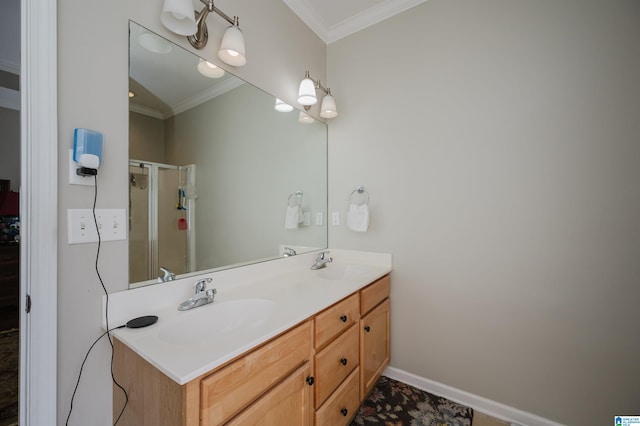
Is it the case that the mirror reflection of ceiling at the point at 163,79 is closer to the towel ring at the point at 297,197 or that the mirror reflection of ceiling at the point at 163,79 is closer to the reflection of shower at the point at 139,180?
the reflection of shower at the point at 139,180

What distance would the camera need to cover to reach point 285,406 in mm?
959

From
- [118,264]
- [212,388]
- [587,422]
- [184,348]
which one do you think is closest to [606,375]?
[587,422]

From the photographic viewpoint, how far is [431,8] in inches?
69.1

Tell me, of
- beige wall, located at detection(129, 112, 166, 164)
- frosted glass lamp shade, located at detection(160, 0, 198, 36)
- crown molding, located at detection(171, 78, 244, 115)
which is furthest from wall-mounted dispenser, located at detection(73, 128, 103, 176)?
frosted glass lamp shade, located at detection(160, 0, 198, 36)

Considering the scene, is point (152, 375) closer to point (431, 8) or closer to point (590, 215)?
point (590, 215)

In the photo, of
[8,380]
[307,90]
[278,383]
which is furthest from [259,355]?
[8,380]

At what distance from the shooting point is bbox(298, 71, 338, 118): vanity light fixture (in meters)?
1.81

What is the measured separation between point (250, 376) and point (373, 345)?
105cm

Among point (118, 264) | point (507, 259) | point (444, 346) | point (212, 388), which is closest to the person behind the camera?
point (212, 388)

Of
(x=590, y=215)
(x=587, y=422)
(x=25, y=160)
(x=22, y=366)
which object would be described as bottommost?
(x=587, y=422)

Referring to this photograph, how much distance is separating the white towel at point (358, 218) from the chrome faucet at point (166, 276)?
4.08 ft

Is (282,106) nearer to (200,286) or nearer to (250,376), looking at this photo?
(200,286)

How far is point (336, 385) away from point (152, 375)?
85 centimetres

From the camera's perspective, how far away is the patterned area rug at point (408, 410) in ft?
4.85
